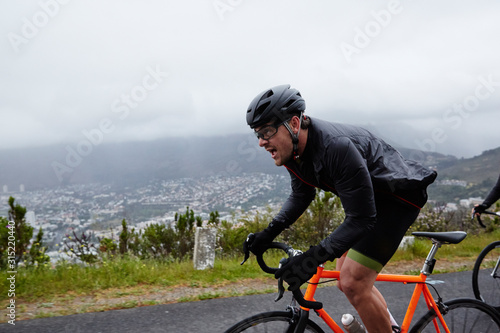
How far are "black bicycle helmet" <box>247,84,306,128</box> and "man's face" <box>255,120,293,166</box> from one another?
48 millimetres

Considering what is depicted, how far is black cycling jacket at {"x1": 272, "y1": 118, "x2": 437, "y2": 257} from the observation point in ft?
6.43

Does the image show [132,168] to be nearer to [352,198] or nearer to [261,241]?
[261,241]

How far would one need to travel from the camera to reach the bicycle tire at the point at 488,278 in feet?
13.6

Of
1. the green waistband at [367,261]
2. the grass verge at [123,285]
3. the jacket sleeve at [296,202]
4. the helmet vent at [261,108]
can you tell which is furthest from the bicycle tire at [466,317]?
the grass verge at [123,285]

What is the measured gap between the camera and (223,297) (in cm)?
465

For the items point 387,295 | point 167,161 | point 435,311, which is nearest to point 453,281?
point 387,295

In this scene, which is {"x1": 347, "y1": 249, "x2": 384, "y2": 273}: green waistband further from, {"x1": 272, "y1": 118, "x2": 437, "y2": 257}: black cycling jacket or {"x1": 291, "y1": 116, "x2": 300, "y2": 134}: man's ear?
{"x1": 291, "y1": 116, "x2": 300, "y2": 134}: man's ear

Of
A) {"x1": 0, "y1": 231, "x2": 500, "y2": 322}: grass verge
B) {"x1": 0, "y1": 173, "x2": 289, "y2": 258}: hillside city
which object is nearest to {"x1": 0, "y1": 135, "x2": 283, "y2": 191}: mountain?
{"x1": 0, "y1": 173, "x2": 289, "y2": 258}: hillside city

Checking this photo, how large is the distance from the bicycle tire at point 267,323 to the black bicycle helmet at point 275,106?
1.05 meters

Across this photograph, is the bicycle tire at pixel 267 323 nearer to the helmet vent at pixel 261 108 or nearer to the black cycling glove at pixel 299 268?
the black cycling glove at pixel 299 268

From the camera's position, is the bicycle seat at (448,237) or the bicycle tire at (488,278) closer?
the bicycle seat at (448,237)

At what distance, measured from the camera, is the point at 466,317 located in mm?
2598

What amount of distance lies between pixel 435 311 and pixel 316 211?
706cm

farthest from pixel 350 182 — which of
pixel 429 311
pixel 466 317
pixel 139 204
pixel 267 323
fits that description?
pixel 139 204
